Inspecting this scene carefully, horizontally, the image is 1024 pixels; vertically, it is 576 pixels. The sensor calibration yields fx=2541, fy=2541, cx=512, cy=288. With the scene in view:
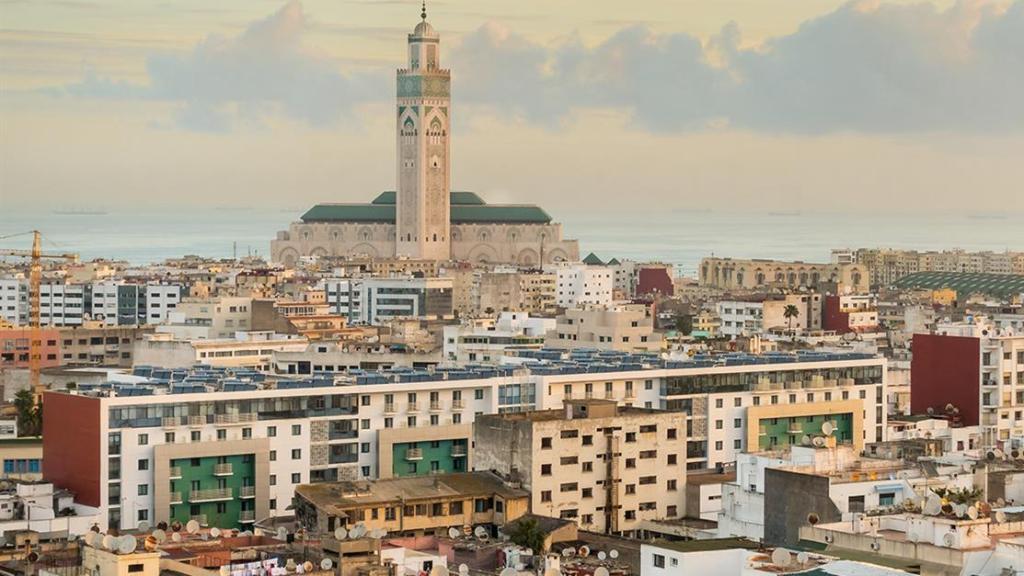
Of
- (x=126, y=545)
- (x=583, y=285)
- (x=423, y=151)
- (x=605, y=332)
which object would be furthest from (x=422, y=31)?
(x=126, y=545)

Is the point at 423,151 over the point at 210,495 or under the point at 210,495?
over

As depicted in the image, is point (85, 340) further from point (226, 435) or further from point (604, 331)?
point (226, 435)

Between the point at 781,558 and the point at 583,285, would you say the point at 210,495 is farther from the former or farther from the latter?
the point at 583,285

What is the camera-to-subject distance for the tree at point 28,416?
36263 mm

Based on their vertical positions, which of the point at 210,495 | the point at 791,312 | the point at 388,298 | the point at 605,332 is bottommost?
the point at 210,495

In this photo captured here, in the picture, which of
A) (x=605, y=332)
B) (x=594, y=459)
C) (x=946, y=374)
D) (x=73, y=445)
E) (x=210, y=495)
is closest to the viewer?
(x=73, y=445)

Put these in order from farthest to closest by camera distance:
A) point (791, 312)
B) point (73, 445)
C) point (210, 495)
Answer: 1. point (791, 312)
2. point (210, 495)
3. point (73, 445)

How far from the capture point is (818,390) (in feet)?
113

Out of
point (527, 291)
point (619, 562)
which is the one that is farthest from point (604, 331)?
point (527, 291)

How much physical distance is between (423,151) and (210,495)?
72569 mm

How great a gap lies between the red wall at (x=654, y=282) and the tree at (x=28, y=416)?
50.7m

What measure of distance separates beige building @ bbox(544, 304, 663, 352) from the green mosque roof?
59.3m

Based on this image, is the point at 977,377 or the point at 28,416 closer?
the point at 977,377

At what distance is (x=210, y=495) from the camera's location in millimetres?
28469
